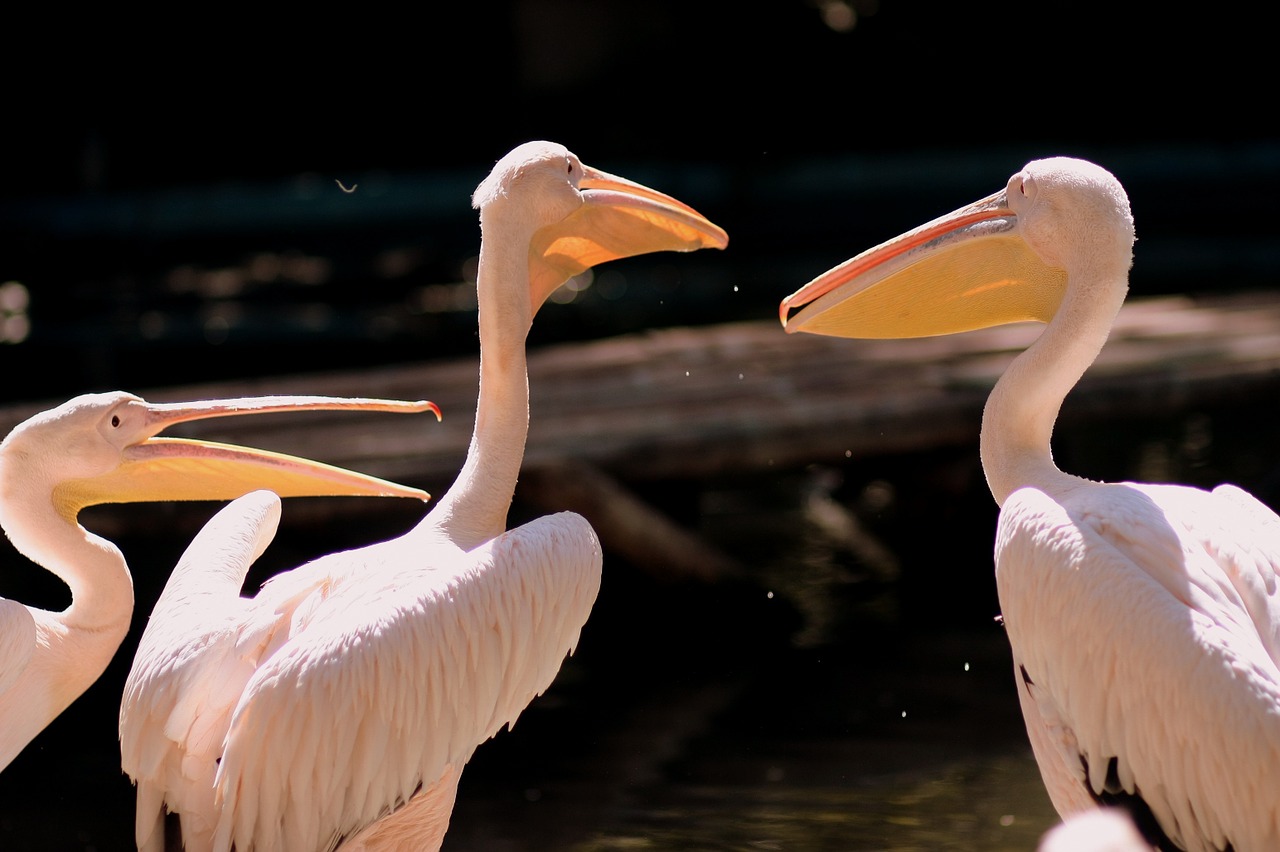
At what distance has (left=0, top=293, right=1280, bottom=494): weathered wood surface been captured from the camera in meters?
5.22

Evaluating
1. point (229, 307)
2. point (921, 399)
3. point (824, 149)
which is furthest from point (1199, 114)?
point (921, 399)

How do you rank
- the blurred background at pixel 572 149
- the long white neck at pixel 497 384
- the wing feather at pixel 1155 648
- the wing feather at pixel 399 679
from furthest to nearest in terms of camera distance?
the blurred background at pixel 572 149 < the long white neck at pixel 497 384 < the wing feather at pixel 399 679 < the wing feather at pixel 1155 648

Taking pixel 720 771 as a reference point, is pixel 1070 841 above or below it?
below

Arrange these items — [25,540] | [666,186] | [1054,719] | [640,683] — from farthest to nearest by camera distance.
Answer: [666,186] < [640,683] < [25,540] < [1054,719]

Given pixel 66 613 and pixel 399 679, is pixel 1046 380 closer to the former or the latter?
pixel 399 679

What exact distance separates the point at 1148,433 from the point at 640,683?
13.0 ft

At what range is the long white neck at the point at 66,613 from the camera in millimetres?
3123

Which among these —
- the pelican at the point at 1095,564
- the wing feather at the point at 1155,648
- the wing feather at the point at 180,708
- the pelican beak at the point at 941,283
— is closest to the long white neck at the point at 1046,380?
the pelican at the point at 1095,564

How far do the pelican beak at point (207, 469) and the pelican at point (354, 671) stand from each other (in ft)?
0.48

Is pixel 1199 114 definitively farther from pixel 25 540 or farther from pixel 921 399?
pixel 25 540

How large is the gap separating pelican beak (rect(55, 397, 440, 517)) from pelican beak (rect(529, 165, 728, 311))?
16.2 inches

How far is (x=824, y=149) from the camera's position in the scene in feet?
47.5

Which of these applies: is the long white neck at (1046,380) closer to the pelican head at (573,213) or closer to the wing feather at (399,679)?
the pelican head at (573,213)

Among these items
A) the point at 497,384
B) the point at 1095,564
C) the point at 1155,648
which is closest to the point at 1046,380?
the point at 1095,564
